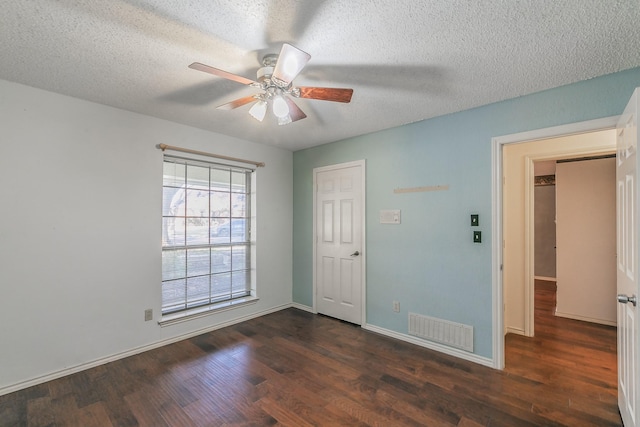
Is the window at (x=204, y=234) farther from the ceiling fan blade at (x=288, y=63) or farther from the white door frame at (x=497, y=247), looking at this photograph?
the white door frame at (x=497, y=247)

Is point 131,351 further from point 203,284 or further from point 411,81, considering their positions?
point 411,81

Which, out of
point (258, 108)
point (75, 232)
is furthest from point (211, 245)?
point (258, 108)

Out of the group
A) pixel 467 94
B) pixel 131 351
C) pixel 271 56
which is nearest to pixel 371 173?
pixel 467 94

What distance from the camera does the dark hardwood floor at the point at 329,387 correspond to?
6.51ft

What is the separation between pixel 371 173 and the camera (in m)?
3.61

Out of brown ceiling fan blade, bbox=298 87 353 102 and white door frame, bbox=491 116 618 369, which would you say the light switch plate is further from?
brown ceiling fan blade, bbox=298 87 353 102

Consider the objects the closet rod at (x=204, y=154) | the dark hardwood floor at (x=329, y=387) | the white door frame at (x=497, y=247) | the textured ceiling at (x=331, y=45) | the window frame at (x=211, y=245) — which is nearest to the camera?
the textured ceiling at (x=331, y=45)

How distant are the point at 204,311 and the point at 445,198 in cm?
306

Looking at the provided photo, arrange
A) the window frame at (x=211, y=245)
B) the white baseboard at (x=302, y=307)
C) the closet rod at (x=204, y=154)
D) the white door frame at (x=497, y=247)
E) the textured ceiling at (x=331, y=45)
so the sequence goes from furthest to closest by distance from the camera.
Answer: the white baseboard at (x=302, y=307), the window frame at (x=211, y=245), the closet rod at (x=204, y=154), the white door frame at (x=497, y=247), the textured ceiling at (x=331, y=45)

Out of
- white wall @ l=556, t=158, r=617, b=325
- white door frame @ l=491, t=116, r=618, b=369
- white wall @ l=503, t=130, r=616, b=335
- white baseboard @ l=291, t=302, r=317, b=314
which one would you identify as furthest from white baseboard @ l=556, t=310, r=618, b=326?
white baseboard @ l=291, t=302, r=317, b=314

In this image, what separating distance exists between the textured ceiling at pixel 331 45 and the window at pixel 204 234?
104 centimetres

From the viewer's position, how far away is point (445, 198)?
2988 millimetres

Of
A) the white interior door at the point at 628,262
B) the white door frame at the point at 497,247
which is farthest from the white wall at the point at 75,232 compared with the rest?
the white interior door at the point at 628,262

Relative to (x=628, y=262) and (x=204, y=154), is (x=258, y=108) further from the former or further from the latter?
(x=628, y=262)
